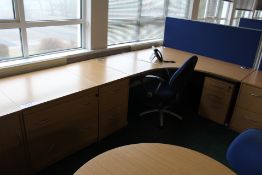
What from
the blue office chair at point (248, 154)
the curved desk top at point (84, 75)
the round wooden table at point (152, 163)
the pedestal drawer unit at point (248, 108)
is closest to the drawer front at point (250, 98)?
the pedestal drawer unit at point (248, 108)

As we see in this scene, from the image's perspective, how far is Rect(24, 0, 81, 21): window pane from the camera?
2.46 m

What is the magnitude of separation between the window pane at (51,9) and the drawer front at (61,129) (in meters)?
1.13

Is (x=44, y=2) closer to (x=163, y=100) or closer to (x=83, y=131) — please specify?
(x=83, y=131)

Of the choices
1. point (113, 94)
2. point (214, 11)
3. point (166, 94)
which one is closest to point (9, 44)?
point (113, 94)

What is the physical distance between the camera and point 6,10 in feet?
7.51

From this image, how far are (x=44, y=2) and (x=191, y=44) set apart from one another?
2.17 meters

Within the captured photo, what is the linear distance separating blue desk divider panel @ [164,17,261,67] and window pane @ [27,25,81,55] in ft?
5.11

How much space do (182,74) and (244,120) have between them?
3.18 feet

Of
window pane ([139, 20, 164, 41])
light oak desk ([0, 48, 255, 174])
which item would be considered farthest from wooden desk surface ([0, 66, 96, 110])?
window pane ([139, 20, 164, 41])

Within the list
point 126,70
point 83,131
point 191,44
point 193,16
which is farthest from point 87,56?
point 193,16

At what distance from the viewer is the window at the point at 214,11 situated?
212 inches

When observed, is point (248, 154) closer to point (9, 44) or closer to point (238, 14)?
point (9, 44)

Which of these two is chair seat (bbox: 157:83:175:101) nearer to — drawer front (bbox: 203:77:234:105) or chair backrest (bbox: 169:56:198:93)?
chair backrest (bbox: 169:56:198:93)

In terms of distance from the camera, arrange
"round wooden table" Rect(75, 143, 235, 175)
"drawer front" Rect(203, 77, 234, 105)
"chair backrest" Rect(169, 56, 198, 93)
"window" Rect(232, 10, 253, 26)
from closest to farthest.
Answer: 1. "round wooden table" Rect(75, 143, 235, 175)
2. "chair backrest" Rect(169, 56, 198, 93)
3. "drawer front" Rect(203, 77, 234, 105)
4. "window" Rect(232, 10, 253, 26)
